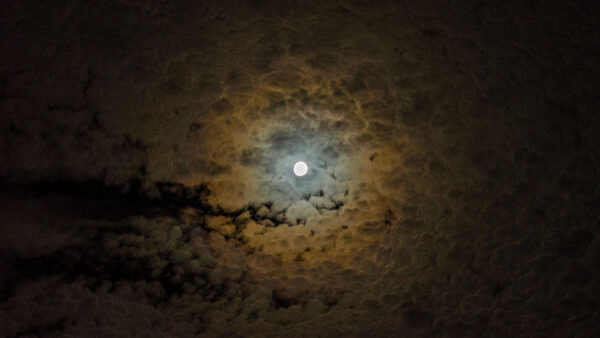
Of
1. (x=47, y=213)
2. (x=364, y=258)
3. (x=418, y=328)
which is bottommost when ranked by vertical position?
(x=418, y=328)

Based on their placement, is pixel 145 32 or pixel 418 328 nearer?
pixel 145 32

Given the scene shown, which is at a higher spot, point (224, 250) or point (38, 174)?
point (38, 174)

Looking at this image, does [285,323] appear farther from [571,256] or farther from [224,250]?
[571,256]

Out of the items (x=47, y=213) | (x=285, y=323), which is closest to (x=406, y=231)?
(x=285, y=323)

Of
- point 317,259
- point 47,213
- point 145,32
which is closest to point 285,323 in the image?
point 317,259

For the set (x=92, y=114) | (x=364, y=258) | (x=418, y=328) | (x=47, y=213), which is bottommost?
(x=418, y=328)

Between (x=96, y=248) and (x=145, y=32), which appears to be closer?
(x=145, y=32)

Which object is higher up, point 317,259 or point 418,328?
point 317,259

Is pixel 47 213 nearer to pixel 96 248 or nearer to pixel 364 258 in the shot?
pixel 96 248
